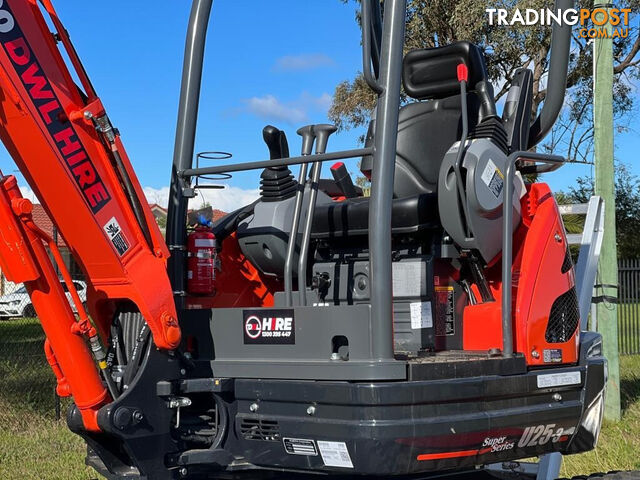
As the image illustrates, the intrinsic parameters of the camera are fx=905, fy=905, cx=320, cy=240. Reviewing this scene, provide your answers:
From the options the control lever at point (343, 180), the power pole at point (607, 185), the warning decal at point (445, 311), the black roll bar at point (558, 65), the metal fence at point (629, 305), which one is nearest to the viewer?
the warning decal at point (445, 311)

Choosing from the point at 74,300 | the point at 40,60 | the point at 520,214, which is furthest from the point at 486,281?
the point at 40,60

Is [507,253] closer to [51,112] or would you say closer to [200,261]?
[200,261]

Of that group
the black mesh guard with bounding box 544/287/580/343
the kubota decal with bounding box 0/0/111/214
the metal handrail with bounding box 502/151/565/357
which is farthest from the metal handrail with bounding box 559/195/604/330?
the kubota decal with bounding box 0/0/111/214

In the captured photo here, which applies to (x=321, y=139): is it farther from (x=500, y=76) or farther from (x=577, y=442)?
(x=500, y=76)

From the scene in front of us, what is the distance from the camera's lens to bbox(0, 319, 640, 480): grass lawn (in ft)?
22.8

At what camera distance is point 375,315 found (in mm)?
3691

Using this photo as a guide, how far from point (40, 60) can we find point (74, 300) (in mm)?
1045

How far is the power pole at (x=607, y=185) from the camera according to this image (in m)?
8.98

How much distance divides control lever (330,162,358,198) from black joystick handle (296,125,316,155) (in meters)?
0.36

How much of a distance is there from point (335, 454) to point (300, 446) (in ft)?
0.62


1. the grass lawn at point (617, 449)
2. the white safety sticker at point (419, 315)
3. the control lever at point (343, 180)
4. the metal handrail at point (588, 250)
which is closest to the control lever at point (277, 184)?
the control lever at point (343, 180)

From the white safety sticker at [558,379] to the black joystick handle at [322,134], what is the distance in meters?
1.54

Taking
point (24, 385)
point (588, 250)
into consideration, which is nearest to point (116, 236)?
point (588, 250)

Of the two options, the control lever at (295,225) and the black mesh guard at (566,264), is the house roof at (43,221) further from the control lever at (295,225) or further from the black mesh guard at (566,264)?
the black mesh guard at (566,264)
